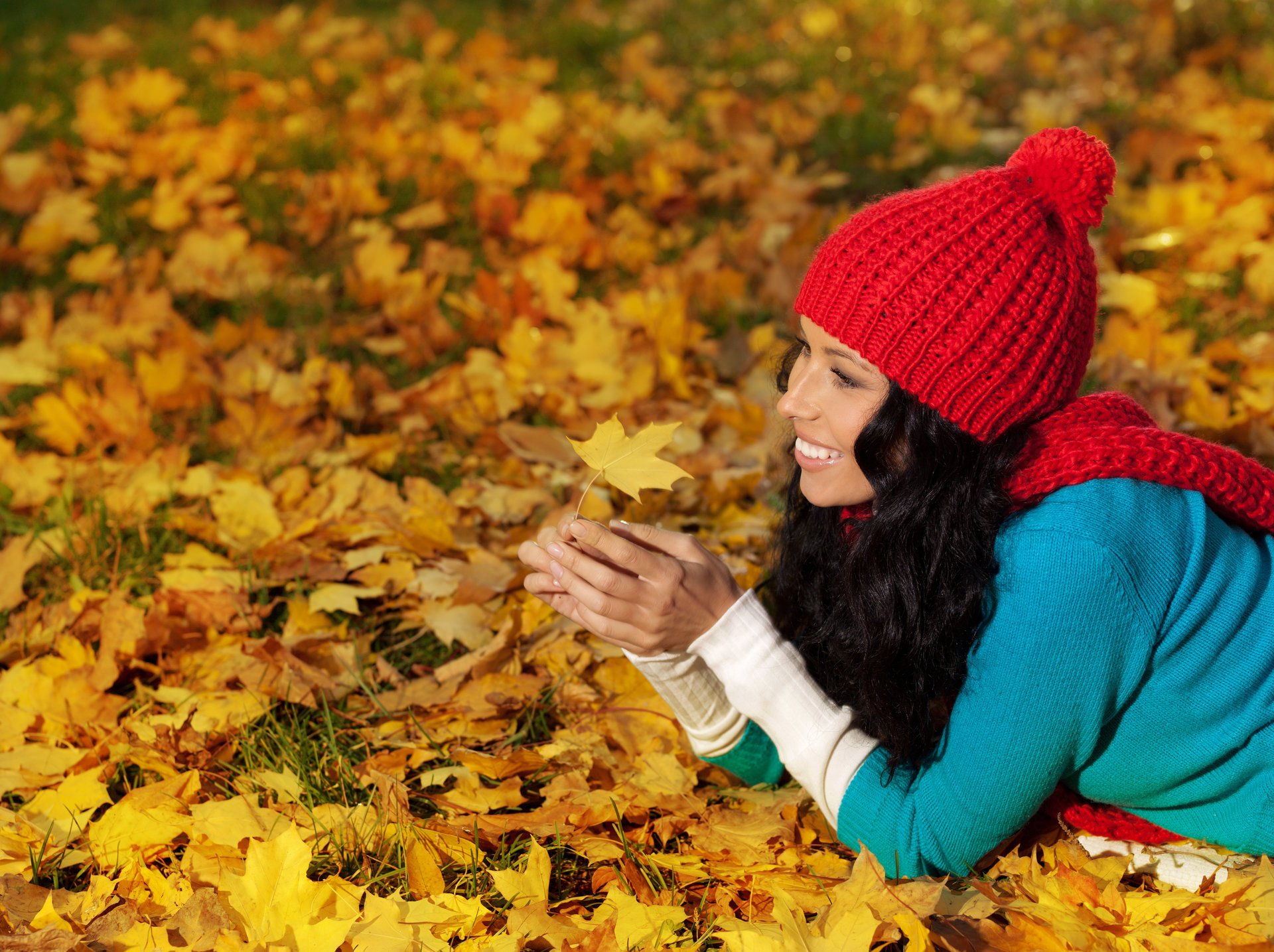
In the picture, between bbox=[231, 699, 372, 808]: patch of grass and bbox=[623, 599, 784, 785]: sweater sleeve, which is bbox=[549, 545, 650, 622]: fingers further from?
bbox=[231, 699, 372, 808]: patch of grass

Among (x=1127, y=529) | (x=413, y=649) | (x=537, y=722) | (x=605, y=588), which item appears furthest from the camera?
(x=413, y=649)

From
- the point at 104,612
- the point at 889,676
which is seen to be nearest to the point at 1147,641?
the point at 889,676

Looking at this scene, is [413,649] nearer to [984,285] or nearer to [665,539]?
[665,539]

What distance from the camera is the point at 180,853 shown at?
1788 millimetres

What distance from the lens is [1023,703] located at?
153 cm

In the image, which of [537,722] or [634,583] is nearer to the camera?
[634,583]

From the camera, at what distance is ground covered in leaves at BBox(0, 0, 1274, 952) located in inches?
66.6

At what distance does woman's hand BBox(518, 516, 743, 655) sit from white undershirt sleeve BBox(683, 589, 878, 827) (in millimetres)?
30

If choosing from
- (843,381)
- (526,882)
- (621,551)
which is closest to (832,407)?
(843,381)

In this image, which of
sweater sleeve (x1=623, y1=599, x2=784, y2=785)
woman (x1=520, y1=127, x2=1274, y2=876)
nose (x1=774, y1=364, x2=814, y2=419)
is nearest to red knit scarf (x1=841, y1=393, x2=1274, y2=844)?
woman (x1=520, y1=127, x2=1274, y2=876)

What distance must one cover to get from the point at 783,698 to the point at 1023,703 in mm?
342

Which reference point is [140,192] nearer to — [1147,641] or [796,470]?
[796,470]

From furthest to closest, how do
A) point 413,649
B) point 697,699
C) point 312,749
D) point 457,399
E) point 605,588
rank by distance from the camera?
1. point 457,399
2. point 413,649
3. point 312,749
4. point 697,699
5. point 605,588

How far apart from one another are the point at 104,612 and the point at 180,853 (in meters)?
0.58
